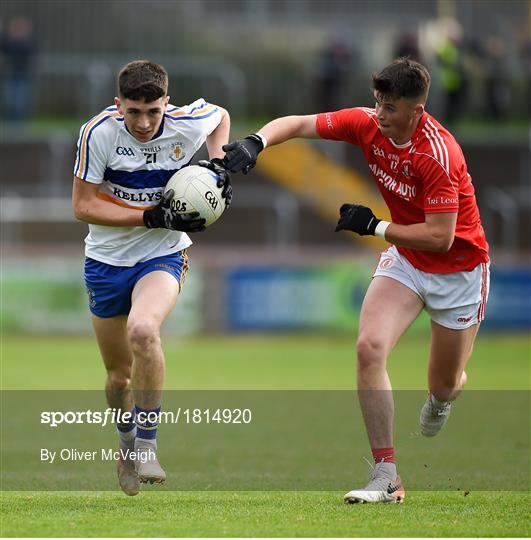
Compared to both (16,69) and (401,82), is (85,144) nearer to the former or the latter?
(401,82)

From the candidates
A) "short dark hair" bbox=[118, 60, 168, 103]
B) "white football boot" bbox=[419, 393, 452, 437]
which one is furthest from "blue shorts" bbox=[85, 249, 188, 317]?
"white football boot" bbox=[419, 393, 452, 437]

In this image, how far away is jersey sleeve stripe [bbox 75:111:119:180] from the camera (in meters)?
7.55

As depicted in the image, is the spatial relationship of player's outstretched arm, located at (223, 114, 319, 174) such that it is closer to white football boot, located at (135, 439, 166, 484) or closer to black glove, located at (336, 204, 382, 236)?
black glove, located at (336, 204, 382, 236)

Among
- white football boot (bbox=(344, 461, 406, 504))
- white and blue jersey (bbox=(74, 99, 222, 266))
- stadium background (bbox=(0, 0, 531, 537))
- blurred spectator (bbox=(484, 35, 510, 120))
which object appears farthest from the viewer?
blurred spectator (bbox=(484, 35, 510, 120))

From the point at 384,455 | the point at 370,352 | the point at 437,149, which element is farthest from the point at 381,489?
the point at 437,149

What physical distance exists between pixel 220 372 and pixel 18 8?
14284 mm

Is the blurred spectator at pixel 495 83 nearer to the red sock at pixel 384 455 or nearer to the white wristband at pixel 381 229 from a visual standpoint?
the white wristband at pixel 381 229

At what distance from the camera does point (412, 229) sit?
23.9ft

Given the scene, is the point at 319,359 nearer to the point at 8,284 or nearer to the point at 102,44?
the point at 8,284

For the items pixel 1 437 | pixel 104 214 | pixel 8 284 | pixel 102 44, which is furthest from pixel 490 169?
pixel 104 214

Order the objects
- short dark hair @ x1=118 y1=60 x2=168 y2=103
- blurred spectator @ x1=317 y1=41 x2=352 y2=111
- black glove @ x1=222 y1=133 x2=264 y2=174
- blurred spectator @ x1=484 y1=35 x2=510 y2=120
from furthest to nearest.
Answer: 1. blurred spectator @ x1=484 y1=35 x2=510 y2=120
2. blurred spectator @ x1=317 y1=41 x2=352 y2=111
3. black glove @ x1=222 y1=133 x2=264 y2=174
4. short dark hair @ x1=118 y1=60 x2=168 y2=103

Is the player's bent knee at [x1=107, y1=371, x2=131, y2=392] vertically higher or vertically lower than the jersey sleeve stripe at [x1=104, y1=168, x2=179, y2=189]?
lower

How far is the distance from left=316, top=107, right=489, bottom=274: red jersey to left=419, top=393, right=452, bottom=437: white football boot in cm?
111

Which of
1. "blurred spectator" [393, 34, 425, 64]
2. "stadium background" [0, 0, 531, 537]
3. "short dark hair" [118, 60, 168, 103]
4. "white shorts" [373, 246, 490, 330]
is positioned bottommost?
"stadium background" [0, 0, 531, 537]
